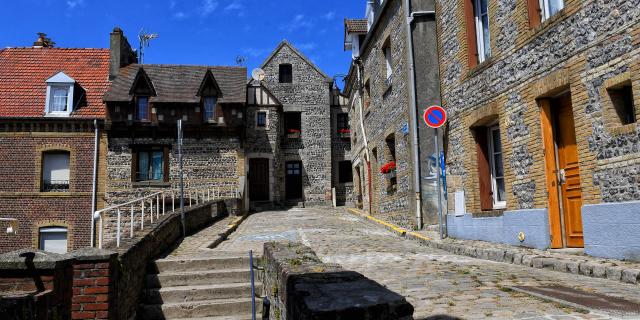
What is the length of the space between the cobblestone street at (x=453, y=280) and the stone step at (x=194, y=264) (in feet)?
5.03

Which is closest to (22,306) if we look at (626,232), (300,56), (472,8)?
(626,232)

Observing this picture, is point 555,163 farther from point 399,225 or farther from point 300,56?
point 300,56

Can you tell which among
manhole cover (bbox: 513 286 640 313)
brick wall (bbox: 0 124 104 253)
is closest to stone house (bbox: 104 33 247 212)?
brick wall (bbox: 0 124 104 253)

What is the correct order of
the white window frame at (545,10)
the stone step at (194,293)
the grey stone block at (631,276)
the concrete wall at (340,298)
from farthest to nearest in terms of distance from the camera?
1. the white window frame at (545,10)
2. the stone step at (194,293)
3. the grey stone block at (631,276)
4. the concrete wall at (340,298)

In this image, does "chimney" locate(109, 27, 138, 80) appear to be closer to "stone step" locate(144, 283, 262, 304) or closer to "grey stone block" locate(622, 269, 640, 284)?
"stone step" locate(144, 283, 262, 304)

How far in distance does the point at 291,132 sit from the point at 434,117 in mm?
17524

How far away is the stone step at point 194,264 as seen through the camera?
23.0ft

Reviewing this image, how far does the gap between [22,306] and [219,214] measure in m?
13.7

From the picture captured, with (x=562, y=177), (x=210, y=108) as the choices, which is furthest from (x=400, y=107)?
(x=210, y=108)

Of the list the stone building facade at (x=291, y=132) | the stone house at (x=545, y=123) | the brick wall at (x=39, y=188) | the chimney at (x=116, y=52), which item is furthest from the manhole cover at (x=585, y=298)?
the chimney at (x=116, y=52)

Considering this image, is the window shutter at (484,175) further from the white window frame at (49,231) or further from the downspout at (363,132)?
the white window frame at (49,231)

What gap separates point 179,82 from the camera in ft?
74.7

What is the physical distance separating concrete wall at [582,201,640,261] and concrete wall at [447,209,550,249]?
2.96ft

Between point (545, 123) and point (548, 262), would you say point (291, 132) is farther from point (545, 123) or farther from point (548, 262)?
point (548, 262)
